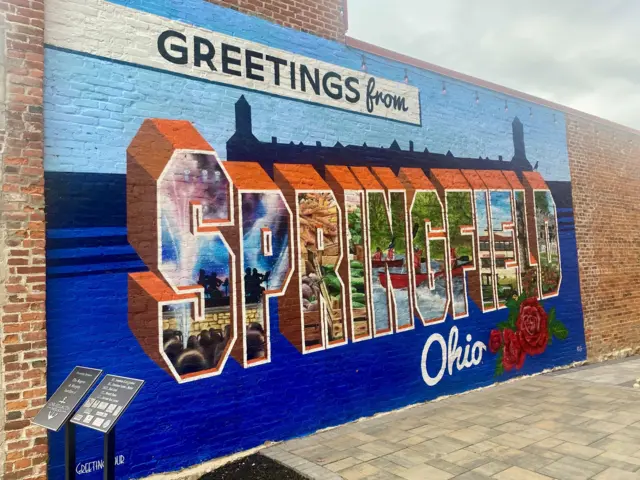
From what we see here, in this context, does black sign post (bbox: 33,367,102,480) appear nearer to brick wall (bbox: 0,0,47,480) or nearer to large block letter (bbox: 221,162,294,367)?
brick wall (bbox: 0,0,47,480)

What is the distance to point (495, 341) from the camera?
7.48 metres

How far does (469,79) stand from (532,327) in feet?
13.6

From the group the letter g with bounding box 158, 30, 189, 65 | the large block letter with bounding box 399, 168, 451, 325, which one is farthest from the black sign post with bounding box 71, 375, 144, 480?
the large block letter with bounding box 399, 168, 451, 325

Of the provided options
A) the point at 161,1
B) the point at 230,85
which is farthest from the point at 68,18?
the point at 230,85

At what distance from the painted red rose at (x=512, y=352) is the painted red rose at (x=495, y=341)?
0.13 meters

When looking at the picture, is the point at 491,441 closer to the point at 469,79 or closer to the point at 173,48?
the point at 173,48

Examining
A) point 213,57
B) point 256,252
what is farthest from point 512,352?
point 213,57

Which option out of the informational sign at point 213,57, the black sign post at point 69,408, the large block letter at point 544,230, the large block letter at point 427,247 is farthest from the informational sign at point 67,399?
the large block letter at point 544,230

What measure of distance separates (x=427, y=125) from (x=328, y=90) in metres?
1.79

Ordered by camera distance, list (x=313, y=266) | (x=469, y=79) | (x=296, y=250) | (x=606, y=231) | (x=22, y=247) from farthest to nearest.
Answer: (x=606, y=231), (x=469, y=79), (x=313, y=266), (x=296, y=250), (x=22, y=247)

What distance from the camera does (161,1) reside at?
15.6 feet

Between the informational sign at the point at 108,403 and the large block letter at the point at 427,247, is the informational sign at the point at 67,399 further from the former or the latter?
the large block letter at the point at 427,247

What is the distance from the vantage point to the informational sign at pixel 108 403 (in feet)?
9.52

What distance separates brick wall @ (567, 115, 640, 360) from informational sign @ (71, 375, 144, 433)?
27.4ft
